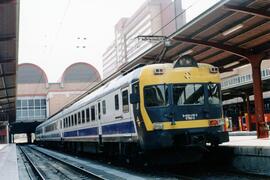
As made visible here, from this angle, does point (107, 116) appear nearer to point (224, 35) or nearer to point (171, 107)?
point (171, 107)

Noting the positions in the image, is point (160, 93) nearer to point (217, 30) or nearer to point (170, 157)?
point (170, 157)

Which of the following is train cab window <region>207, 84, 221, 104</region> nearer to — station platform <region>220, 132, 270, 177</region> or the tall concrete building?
station platform <region>220, 132, 270, 177</region>

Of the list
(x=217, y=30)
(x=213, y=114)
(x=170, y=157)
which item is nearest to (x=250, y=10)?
(x=217, y=30)

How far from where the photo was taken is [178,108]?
12.4 metres

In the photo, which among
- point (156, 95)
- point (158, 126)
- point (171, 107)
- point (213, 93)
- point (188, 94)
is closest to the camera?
point (158, 126)

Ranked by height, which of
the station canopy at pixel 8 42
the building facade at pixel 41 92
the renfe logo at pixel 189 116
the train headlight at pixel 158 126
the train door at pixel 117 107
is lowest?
the train headlight at pixel 158 126

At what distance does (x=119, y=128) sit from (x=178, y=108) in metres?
2.79

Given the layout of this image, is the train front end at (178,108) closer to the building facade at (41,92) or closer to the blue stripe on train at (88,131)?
the blue stripe on train at (88,131)

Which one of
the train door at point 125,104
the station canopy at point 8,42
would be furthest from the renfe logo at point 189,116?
the station canopy at point 8,42

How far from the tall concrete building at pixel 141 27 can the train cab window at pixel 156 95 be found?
86.9 m

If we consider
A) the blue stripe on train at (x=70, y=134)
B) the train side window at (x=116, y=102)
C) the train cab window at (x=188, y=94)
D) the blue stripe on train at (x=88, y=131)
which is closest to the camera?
the train cab window at (x=188, y=94)

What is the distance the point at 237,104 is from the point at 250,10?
30.4 metres

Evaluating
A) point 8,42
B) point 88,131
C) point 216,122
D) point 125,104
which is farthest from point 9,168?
point 216,122

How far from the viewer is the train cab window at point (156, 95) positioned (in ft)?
40.6
